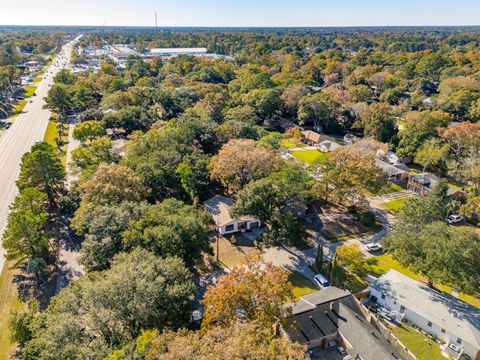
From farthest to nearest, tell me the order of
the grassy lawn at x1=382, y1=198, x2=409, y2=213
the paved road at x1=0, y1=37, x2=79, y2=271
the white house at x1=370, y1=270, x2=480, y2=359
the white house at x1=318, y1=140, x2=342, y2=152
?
1. the white house at x1=318, y1=140, x2=342, y2=152
2. the grassy lawn at x1=382, y1=198, x2=409, y2=213
3. the paved road at x1=0, y1=37, x2=79, y2=271
4. the white house at x1=370, y1=270, x2=480, y2=359

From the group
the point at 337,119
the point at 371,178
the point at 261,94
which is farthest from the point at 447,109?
the point at 371,178

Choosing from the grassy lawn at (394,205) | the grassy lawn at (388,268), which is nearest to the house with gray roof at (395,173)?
the grassy lawn at (394,205)

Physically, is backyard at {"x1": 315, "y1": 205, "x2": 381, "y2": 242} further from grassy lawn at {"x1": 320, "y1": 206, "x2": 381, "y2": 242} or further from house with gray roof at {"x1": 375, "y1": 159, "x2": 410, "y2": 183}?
house with gray roof at {"x1": 375, "y1": 159, "x2": 410, "y2": 183}

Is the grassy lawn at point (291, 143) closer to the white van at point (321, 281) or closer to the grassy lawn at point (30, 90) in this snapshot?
the white van at point (321, 281)

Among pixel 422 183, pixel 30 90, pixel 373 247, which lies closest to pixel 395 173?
pixel 422 183

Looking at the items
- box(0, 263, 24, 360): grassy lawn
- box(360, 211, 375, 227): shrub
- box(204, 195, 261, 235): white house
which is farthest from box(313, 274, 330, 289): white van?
box(0, 263, 24, 360): grassy lawn

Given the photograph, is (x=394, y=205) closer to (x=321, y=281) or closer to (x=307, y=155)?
(x=307, y=155)
